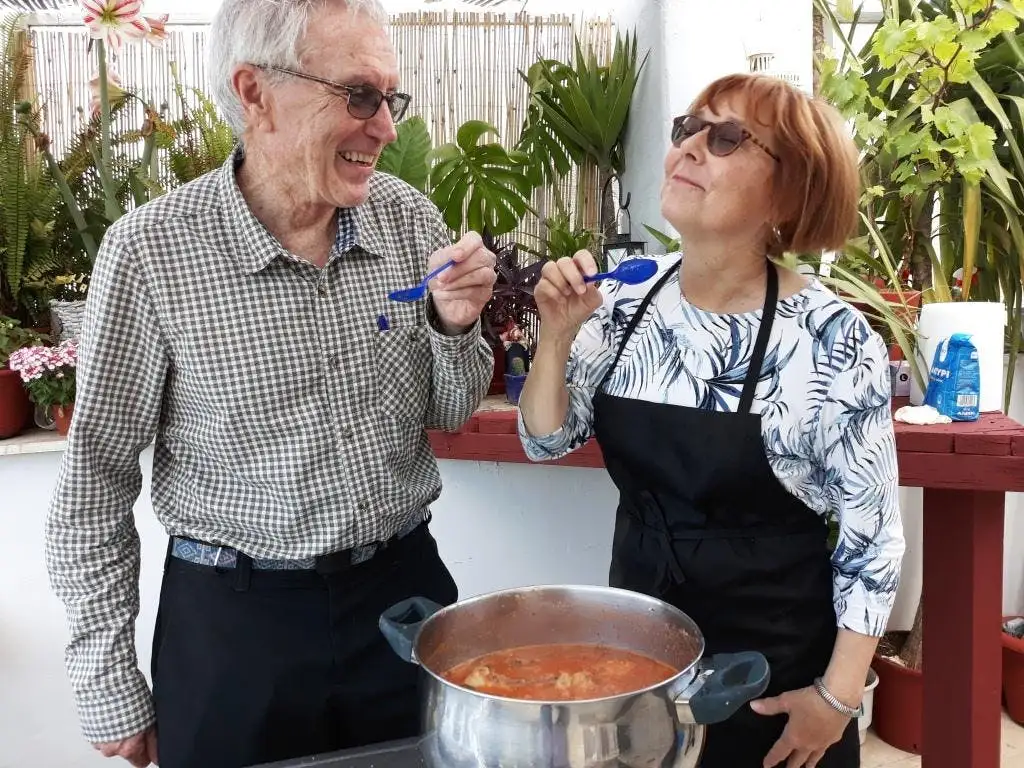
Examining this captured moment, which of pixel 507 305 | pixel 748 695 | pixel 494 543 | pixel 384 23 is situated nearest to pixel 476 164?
pixel 507 305

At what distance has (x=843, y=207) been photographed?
143 centimetres

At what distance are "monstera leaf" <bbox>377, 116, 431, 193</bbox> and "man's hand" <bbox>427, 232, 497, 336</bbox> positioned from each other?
1.75 metres

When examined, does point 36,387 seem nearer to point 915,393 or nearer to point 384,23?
point 384,23

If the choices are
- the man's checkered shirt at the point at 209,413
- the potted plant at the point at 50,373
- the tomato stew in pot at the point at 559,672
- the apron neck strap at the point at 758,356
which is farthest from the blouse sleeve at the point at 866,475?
the potted plant at the point at 50,373

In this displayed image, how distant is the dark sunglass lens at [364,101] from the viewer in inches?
49.1

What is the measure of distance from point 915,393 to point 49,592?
8.37 feet

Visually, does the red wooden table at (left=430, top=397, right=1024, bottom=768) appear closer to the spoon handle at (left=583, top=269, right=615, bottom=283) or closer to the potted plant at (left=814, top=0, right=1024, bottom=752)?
the potted plant at (left=814, top=0, right=1024, bottom=752)

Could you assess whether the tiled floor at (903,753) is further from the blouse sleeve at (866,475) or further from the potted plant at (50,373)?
the potted plant at (50,373)

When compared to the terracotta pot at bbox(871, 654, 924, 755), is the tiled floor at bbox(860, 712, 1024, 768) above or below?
below

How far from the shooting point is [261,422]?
1303 millimetres

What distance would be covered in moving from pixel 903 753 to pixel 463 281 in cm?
257

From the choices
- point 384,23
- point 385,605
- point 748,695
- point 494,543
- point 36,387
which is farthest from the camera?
point 494,543

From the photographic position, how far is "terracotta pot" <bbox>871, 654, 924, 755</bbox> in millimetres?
2828

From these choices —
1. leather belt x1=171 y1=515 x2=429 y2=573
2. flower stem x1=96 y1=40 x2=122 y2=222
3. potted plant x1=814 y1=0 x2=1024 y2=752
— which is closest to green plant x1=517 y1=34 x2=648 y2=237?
potted plant x1=814 y1=0 x2=1024 y2=752
